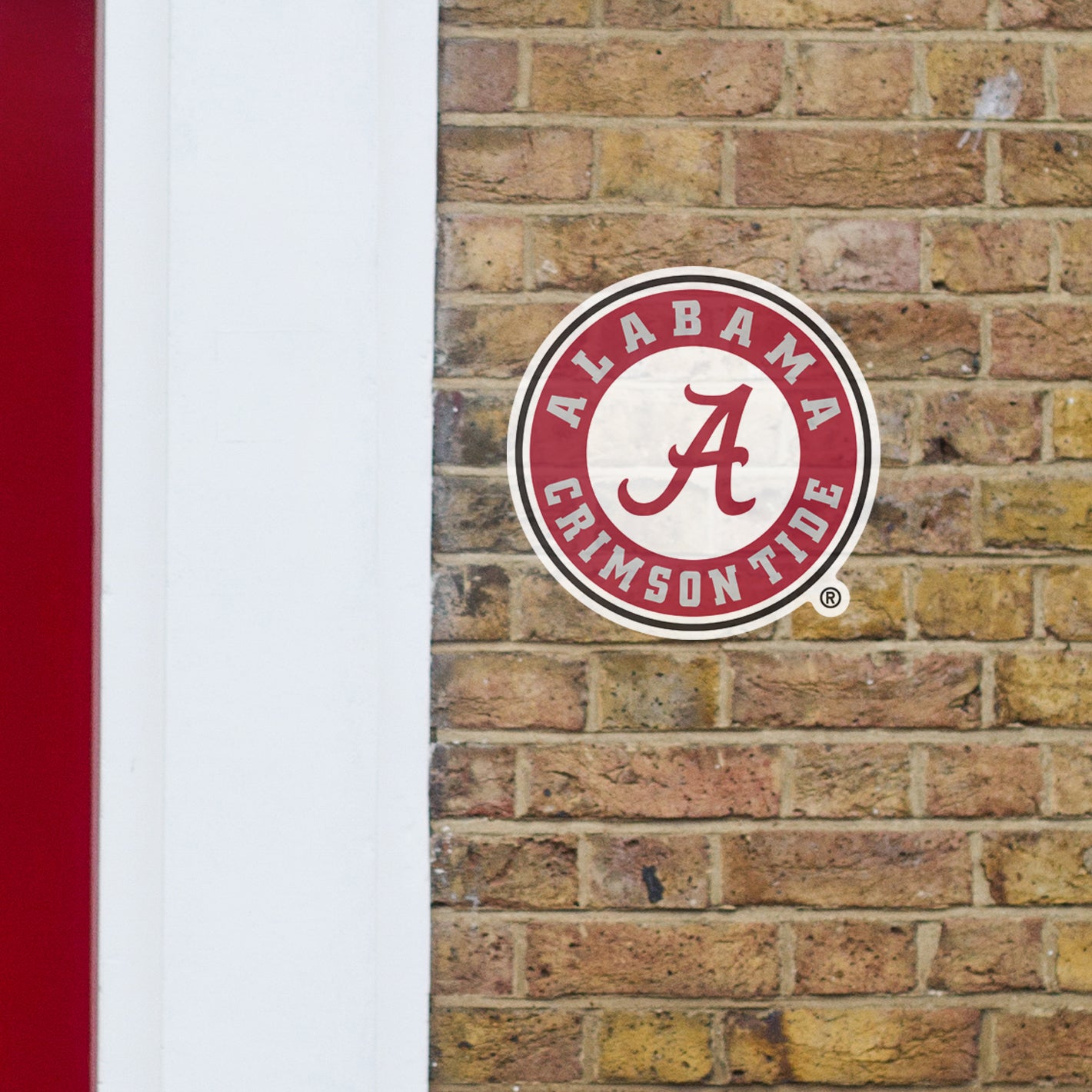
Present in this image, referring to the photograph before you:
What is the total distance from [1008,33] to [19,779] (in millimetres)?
1565

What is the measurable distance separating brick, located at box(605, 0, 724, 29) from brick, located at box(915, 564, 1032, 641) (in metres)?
0.74

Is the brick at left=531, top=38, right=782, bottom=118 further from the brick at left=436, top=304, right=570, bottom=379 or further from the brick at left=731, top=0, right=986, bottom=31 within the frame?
the brick at left=436, top=304, right=570, bottom=379

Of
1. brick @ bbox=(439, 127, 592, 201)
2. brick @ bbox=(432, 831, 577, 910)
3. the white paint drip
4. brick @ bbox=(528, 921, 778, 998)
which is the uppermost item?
the white paint drip

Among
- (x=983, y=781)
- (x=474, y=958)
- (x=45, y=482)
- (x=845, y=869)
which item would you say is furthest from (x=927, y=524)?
(x=45, y=482)

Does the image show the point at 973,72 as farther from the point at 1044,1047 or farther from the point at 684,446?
the point at 1044,1047

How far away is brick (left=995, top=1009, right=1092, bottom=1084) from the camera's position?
4.06 ft

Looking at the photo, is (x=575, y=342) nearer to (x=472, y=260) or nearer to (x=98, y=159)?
(x=472, y=260)

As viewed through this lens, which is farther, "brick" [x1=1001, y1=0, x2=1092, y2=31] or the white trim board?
"brick" [x1=1001, y1=0, x2=1092, y2=31]

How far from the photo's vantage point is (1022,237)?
1236 millimetres

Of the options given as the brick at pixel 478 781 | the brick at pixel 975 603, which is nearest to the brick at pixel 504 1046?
the brick at pixel 478 781

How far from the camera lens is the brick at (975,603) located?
48.6 inches

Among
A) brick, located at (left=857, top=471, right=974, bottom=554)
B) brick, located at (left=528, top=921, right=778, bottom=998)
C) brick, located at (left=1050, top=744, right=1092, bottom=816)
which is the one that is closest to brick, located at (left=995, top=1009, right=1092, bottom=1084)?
brick, located at (left=1050, top=744, right=1092, bottom=816)

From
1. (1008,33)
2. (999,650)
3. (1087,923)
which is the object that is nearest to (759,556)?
(999,650)

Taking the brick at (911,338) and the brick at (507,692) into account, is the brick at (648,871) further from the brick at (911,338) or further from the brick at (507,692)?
the brick at (911,338)
